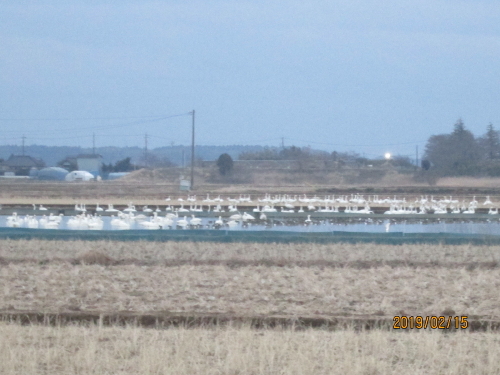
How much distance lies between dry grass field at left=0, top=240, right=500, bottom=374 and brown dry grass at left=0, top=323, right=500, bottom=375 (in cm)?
2

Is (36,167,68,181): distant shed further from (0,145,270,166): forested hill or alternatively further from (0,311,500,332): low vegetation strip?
(0,145,270,166): forested hill

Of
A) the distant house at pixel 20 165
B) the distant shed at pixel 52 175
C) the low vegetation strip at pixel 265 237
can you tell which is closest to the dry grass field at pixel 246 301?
the low vegetation strip at pixel 265 237

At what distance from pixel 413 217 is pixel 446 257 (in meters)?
11.1

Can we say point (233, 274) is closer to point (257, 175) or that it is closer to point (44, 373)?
point (44, 373)

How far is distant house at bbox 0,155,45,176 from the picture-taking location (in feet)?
236

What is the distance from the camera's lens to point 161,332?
23.1 feet

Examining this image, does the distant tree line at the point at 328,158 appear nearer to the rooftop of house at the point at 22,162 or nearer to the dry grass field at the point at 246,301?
the rooftop of house at the point at 22,162

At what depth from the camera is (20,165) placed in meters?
74.1

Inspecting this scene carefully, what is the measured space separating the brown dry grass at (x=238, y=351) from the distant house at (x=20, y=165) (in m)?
68.0

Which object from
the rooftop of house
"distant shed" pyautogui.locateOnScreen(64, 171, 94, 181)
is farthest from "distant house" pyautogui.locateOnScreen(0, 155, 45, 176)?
"distant shed" pyautogui.locateOnScreen(64, 171, 94, 181)

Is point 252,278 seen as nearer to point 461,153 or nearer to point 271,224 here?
point 271,224

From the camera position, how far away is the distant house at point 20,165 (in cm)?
7200

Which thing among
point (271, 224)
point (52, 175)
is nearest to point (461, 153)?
point (52, 175)

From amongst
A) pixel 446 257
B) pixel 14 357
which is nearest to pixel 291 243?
pixel 446 257
